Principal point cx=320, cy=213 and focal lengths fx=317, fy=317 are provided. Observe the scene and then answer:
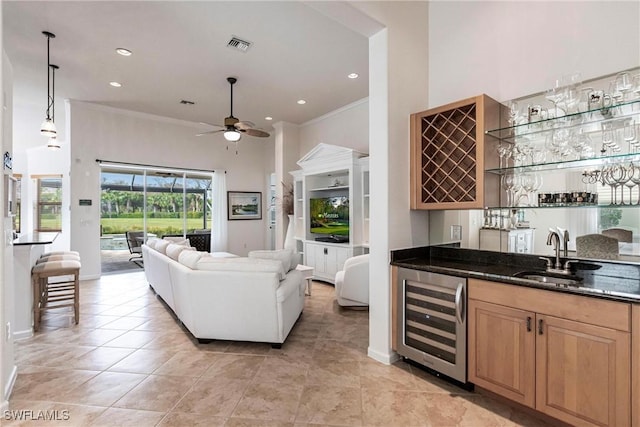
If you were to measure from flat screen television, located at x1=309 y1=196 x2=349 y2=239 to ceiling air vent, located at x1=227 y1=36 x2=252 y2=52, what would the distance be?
2840 millimetres

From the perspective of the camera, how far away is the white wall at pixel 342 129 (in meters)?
5.89

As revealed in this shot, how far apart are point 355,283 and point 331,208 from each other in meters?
2.09

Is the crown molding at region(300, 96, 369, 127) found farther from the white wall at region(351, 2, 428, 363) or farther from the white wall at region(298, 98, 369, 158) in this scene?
the white wall at region(351, 2, 428, 363)

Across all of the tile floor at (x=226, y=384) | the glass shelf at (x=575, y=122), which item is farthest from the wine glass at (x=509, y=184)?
the tile floor at (x=226, y=384)

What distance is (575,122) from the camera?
220cm

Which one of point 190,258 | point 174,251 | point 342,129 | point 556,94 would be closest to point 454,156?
point 556,94

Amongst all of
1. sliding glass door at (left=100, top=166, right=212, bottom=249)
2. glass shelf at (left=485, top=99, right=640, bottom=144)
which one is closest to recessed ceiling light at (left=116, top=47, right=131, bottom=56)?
sliding glass door at (left=100, top=166, right=212, bottom=249)

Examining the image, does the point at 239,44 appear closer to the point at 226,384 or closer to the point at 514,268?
the point at 226,384

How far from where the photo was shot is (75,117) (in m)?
5.99

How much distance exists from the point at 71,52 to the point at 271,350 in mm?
4441

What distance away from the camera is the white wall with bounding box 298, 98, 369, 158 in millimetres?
5887

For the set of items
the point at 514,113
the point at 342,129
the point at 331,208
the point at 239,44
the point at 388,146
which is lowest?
the point at 331,208

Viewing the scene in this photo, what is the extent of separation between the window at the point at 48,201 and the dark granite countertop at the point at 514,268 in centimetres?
1011

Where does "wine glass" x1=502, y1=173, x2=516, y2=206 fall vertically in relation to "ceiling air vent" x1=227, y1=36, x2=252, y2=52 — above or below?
below
